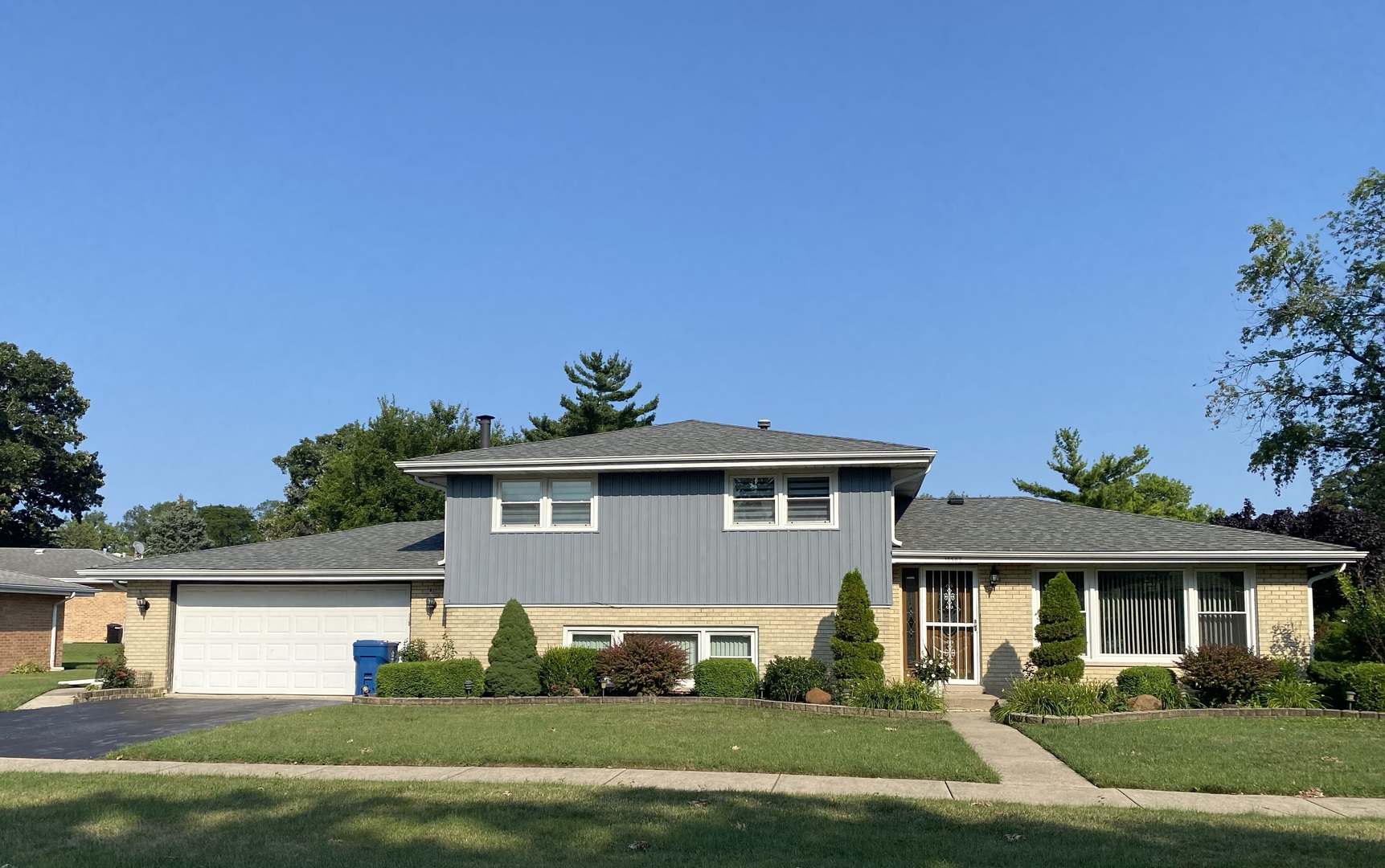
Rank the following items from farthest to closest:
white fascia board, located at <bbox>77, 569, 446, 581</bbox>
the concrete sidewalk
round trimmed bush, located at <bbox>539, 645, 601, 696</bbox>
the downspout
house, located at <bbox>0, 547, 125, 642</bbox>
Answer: house, located at <bbox>0, 547, 125, 642</bbox>, the downspout, white fascia board, located at <bbox>77, 569, 446, 581</bbox>, round trimmed bush, located at <bbox>539, 645, 601, 696</bbox>, the concrete sidewalk

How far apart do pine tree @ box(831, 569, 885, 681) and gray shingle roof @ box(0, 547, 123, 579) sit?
122ft

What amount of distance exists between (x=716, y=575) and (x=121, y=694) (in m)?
12.3

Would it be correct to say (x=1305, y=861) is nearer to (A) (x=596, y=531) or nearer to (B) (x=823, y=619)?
(B) (x=823, y=619)

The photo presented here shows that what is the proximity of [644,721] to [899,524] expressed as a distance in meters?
9.35

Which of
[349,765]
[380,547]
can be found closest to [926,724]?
[349,765]

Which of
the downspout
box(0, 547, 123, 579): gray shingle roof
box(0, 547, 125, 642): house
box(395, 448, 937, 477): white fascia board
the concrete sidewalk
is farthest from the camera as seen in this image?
box(0, 547, 125, 642): house

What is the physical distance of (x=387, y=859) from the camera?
27.2 ft

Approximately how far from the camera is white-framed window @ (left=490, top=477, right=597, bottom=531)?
22406 mm

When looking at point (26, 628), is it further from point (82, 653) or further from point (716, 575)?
point (716, 575)

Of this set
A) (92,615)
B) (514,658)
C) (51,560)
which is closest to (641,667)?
(514,658)

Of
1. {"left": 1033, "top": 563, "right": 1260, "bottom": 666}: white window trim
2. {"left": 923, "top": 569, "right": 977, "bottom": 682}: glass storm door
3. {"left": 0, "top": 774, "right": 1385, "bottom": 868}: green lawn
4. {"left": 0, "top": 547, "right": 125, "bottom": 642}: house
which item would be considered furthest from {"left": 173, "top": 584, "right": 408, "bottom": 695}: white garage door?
{"left": 0, "top": 547, "right": 125, "bottom": 642}: house

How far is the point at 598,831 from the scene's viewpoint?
9227 millimetres

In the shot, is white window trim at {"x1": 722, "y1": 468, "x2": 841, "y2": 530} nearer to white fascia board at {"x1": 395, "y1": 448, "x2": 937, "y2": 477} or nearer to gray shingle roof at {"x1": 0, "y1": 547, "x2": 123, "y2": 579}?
white fascia board at {"x1": 395, "y1": 448, "x2": 937, "y2": 477}

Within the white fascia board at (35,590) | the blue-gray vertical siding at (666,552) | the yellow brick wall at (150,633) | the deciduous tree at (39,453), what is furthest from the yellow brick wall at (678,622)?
the deciduous tree at (39,453)
